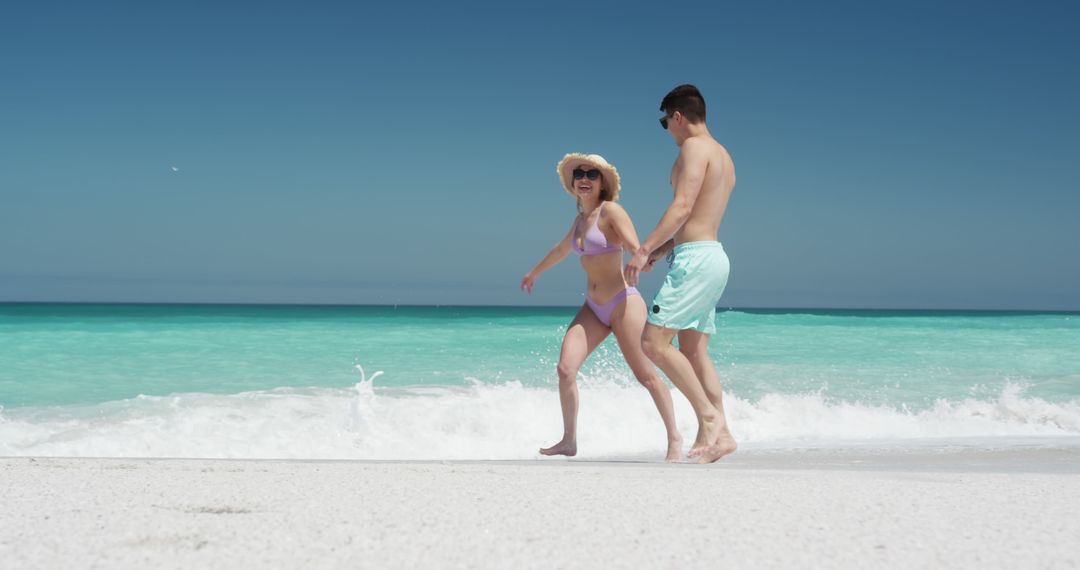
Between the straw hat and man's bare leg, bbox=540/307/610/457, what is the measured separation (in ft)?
2.23

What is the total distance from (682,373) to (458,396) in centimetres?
472

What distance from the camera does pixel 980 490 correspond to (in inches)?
110

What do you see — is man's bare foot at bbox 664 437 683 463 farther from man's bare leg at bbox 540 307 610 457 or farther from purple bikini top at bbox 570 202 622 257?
purple bikini top at bbox 570 202 622 257

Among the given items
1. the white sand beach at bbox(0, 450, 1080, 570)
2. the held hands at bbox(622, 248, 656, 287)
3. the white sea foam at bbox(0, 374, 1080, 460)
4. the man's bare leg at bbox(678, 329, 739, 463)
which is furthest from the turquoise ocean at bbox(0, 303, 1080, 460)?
the white sand beach at bbox(0, 450, 1080, 570)

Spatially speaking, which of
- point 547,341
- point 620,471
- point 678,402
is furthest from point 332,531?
Result: point 547,341

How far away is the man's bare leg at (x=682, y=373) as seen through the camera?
408 centimetres

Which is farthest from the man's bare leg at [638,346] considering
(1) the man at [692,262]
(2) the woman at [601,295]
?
(1) the man at [692,262]

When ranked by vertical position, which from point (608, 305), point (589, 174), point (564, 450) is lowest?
point (564, 450)

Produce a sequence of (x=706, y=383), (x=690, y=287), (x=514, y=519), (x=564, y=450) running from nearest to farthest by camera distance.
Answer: (x=514, y=519), (x=690, y=287), (x=706, y=383), (x=564, y=450)

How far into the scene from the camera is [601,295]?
468 cm

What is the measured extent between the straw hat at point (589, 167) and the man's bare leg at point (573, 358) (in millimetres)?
681

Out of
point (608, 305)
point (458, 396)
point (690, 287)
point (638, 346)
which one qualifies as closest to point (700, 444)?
→ point (638, 346)

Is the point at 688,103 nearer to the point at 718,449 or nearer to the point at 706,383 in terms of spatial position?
the point at 706,383

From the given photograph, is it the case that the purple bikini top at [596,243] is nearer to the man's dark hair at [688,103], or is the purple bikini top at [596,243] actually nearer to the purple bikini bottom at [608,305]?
the purple bikini bottom at [608,305]
